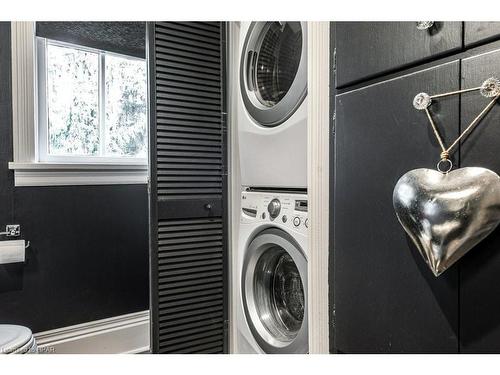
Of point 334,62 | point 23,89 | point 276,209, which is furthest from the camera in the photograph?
point 23,89

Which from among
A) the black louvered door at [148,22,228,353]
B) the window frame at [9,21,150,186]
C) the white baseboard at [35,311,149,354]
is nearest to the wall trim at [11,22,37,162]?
the window frame at [9,21,150,186]

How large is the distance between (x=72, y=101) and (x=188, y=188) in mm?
954

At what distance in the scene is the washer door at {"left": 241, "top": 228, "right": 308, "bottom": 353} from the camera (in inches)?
48.8

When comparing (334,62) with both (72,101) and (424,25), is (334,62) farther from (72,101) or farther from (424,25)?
(72,101)

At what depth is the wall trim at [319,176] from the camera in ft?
2.79

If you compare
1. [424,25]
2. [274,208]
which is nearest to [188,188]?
[274,208]

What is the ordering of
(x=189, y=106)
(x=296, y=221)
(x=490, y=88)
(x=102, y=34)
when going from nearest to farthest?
(x=490, y=88) < (x=296, y=221) < (x=189, y=106) < (x=102, y=34)

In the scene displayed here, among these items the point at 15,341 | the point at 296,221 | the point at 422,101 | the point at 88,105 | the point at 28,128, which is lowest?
the point at 15,341

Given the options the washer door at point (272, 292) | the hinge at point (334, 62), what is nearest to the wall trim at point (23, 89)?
the washer door at point (272, 292)

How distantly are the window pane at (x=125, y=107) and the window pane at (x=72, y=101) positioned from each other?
0.07 metres

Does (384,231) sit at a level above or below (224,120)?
below

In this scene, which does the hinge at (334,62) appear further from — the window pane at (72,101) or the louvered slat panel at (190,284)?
the window pane at (72,101)

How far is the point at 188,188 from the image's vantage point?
1565mm
